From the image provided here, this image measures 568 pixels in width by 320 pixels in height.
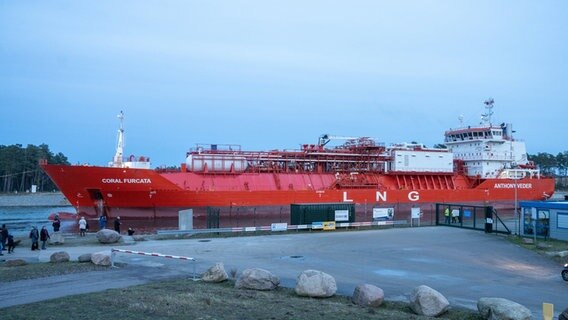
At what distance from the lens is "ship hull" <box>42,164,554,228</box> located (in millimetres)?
37969

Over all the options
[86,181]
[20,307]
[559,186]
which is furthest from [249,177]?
[559,186]

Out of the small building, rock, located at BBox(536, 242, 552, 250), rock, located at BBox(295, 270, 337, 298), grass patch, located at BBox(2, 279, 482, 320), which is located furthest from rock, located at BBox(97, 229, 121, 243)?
the small building

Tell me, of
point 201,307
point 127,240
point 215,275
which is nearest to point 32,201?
point 127,240

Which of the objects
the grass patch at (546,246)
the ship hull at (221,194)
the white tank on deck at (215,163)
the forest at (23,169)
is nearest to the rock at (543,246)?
the grass patch at (546,246)

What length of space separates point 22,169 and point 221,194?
232 feet

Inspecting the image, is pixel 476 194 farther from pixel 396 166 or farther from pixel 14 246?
pixel 14 246

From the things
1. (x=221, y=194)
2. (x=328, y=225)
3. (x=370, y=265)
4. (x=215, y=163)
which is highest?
(x=215, y=163)

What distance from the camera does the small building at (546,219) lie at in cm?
2331

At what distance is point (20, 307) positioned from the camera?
9227 mm

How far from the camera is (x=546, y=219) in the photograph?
24.4 m

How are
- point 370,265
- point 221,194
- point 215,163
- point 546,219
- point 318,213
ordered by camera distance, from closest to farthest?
point 370,265
point 546,219
point 318,213
point 221,194
point 215,163

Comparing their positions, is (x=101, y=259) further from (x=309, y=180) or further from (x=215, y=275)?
(x=309, y=180)

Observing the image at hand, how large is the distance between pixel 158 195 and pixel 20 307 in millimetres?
29783

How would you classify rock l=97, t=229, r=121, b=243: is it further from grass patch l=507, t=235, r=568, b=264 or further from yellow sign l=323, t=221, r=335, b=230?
grass patch l=507, t=235, r=568, b=264
